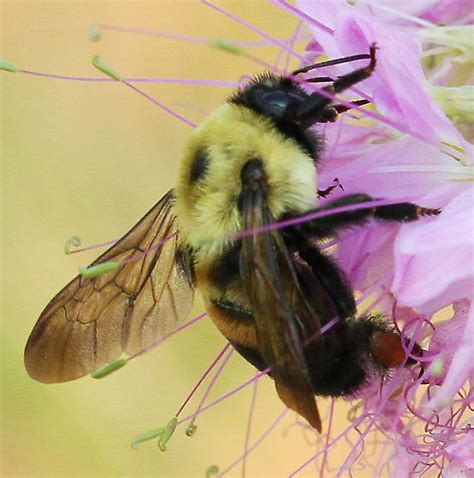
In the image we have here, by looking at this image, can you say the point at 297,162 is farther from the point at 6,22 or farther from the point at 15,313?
the point at 6,22

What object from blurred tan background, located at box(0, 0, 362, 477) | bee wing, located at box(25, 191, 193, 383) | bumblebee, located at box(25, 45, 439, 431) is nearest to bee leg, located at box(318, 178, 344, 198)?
bumblebee, located at box(25, 45, 439, 431)

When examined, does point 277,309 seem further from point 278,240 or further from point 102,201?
point 102,201

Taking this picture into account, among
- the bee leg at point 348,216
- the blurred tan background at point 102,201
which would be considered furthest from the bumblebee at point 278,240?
the blurred tan background at point 102,201

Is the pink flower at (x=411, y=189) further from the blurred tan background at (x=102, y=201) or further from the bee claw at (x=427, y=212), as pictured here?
the blurred tan background at (x=102, y=201)

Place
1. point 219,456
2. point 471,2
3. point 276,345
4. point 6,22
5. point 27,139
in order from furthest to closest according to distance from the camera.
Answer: point 6,22
point 27,139
point 219,456
point 471,2
point 276,345

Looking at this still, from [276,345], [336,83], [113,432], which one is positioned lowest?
[113,432]

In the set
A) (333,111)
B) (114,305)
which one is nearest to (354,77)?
(333,111)

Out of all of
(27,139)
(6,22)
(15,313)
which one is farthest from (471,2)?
(6,22)
